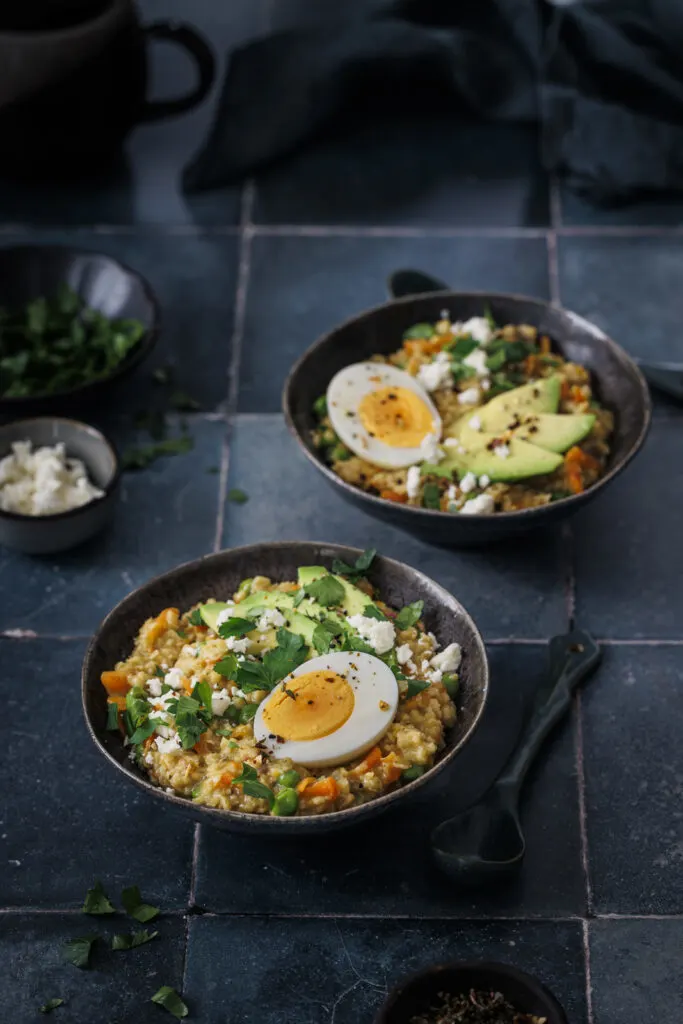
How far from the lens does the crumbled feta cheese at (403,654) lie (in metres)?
2.61

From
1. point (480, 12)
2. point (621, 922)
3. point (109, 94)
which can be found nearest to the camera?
point (621, 922)

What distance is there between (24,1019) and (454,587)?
1.34 m

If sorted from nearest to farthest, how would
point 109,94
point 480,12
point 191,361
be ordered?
point 191,361 → point 109,94 → point 480,12

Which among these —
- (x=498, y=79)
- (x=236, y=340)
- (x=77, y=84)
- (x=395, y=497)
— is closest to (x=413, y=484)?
(x=395, y=497)

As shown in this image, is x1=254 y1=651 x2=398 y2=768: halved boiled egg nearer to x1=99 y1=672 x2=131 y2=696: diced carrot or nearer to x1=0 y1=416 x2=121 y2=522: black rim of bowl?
x1=99 y1=672 x2=131 y2=696: diced carrot

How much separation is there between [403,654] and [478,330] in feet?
3.52

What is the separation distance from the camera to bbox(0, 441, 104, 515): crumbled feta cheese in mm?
3186

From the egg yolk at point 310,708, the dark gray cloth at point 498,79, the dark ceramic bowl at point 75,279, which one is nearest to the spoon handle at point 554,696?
the egg yolk at point 310,708

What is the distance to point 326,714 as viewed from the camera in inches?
97.1

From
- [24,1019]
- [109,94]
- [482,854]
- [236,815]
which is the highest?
[109,94]

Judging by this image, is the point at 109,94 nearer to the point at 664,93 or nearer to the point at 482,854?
the point at 664,93

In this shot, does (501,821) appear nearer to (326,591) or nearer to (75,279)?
(326,591)

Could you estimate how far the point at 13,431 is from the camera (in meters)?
3.31

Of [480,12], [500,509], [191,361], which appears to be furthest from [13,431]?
[480,12]
